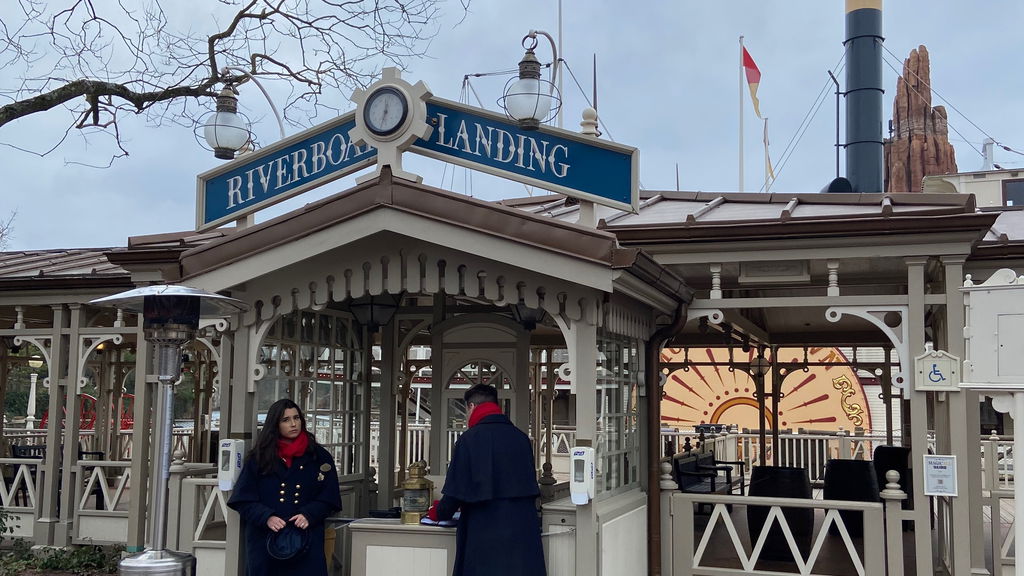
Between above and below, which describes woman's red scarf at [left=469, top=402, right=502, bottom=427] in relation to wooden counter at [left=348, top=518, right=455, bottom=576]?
above

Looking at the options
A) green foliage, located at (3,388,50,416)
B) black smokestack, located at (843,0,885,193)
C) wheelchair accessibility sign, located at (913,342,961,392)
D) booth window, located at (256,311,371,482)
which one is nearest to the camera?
wheelchair accessibility sign, located at (913,342,961,392)

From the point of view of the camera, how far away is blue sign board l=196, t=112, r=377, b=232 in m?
7.66

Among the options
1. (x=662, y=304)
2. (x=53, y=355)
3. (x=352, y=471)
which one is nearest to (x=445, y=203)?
(x=662, y=304)

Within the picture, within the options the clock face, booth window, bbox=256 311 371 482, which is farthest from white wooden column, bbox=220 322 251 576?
the clock face

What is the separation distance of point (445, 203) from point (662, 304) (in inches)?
85.0

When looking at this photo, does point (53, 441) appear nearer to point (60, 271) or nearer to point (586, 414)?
point (60, 271)

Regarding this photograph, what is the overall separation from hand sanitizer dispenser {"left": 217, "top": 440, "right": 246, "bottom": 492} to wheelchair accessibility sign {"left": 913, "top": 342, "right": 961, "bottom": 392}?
5.08 metres

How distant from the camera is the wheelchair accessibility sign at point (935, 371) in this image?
24.8 feet

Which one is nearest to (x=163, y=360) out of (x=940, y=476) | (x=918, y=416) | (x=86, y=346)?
(x=918, y=416)

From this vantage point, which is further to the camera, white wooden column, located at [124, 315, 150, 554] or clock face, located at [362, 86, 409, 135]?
white wooden column, located at [124, 315, 150, 554]

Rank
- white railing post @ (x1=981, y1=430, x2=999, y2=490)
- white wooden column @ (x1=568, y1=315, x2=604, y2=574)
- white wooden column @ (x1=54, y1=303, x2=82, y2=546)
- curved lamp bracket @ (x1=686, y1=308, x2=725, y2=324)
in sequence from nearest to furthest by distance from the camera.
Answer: white wooden column @ (x1=568, y1=315, x2=604, y2=574), curved lamp bracket @ (x1=686, y1=308, x2=725, y2=324), white railing post @ (x1=981, y1=430, x2=999, y2=490), white wooden column @ (x1=54, y1=303, x2=82, y2=546)

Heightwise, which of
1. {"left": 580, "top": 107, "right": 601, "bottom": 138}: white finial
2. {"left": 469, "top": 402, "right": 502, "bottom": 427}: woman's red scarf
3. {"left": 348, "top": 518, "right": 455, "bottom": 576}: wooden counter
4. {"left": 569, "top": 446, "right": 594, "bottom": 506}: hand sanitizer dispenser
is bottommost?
{"left": 348, "top": 518, "right": 455, "bottom": 576}: wooden counter

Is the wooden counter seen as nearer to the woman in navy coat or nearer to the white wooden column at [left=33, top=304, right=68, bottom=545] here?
the woman in navy coat

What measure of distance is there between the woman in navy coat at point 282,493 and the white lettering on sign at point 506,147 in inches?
87.5
